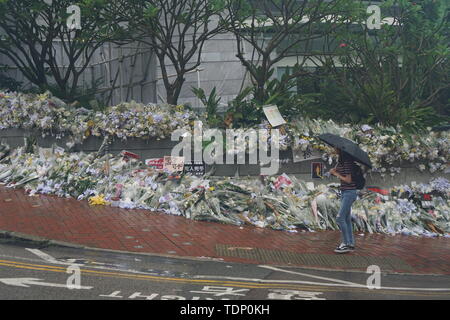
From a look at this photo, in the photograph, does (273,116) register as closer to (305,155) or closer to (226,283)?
(305,155)

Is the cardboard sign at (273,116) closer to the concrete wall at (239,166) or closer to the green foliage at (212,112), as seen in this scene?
the concrete wall at (239,166)

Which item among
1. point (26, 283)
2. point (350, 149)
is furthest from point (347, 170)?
point (26, 283)

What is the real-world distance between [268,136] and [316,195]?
1.67 m

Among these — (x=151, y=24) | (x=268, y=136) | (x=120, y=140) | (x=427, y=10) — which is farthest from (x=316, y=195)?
(x=427, y=10)

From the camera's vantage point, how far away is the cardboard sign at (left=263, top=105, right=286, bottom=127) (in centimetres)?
1211

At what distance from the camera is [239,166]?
11812mm

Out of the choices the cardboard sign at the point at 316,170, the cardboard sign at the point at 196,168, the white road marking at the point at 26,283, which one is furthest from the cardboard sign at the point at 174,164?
the white road marking at the point at 26,283

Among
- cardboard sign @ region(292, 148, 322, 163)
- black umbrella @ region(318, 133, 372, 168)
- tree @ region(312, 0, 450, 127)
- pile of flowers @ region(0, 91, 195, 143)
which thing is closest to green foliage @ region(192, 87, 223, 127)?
pile of flowers @ region(0, 91, 195, 143)

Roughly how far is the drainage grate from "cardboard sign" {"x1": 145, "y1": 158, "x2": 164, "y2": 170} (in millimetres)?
3779

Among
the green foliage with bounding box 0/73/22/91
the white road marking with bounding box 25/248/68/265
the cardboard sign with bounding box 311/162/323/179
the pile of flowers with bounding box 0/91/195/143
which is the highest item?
the green foliage with bounding box 0/73/22/91

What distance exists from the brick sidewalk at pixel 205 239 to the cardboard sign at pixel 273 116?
2.75 metres

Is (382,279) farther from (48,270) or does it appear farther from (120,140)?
(120,140)

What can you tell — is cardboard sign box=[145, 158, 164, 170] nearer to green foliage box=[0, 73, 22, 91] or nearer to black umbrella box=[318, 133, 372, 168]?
black umbrella box=[318, 133, 372, 168]

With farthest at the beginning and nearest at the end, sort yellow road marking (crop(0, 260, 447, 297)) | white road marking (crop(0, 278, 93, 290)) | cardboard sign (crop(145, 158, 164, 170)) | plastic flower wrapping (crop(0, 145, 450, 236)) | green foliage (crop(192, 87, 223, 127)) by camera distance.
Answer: green foliage (crop(192, 87, 223, 127))
cardboard sign (crop(145, 158, 164, 170))
plastic flower wrapping (crop(0, 145, 450, 236))
yellow road marking (crop(0, 260, 447, 297))
white road marking (crop(0, 278, 93, 290))
